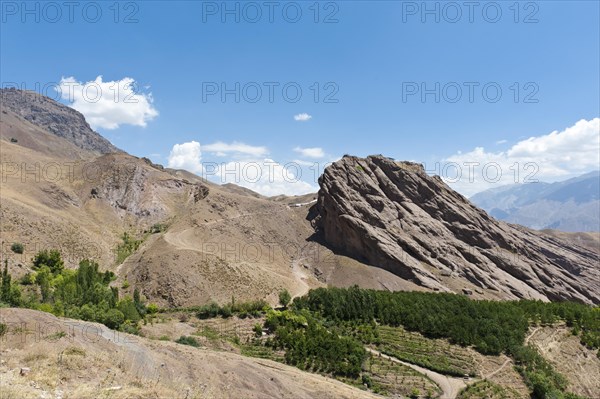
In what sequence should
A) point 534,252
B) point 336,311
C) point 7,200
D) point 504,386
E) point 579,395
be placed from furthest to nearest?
point 534,252
point 7,200
point 336,311
point 579,395
point 504,386

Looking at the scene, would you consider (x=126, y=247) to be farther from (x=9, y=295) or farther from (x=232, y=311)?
(x=232, y=311)

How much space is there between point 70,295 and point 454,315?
174 ft

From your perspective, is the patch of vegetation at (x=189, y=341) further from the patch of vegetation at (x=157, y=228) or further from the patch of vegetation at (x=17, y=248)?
the patch of vegetation at (x=157, y=228)

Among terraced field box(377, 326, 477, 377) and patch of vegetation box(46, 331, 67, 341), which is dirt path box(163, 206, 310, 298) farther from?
patch of vegetation box(46, 331, 67, 341)

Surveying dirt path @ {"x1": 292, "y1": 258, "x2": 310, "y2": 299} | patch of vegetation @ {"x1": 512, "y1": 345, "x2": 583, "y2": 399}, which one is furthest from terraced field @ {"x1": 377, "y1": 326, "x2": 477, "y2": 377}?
dirt path @ {"x1": 292, "y1": 258, "x2": 310, "y2": 299}

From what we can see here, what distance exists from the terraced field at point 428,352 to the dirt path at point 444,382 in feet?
2.36

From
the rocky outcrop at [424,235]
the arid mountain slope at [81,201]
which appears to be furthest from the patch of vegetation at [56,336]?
the rocky outcrop at [424,235]

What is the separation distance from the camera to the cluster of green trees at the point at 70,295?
4278 centimetres

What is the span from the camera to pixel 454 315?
182ft

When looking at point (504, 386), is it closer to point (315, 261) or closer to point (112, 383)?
point (112, 383)

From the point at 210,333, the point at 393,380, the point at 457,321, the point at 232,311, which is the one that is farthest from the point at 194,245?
the point at 393,380

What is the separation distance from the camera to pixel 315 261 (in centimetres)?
9138

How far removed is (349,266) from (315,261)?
8800 mm

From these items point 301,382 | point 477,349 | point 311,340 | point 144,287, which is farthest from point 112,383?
point 144,287
